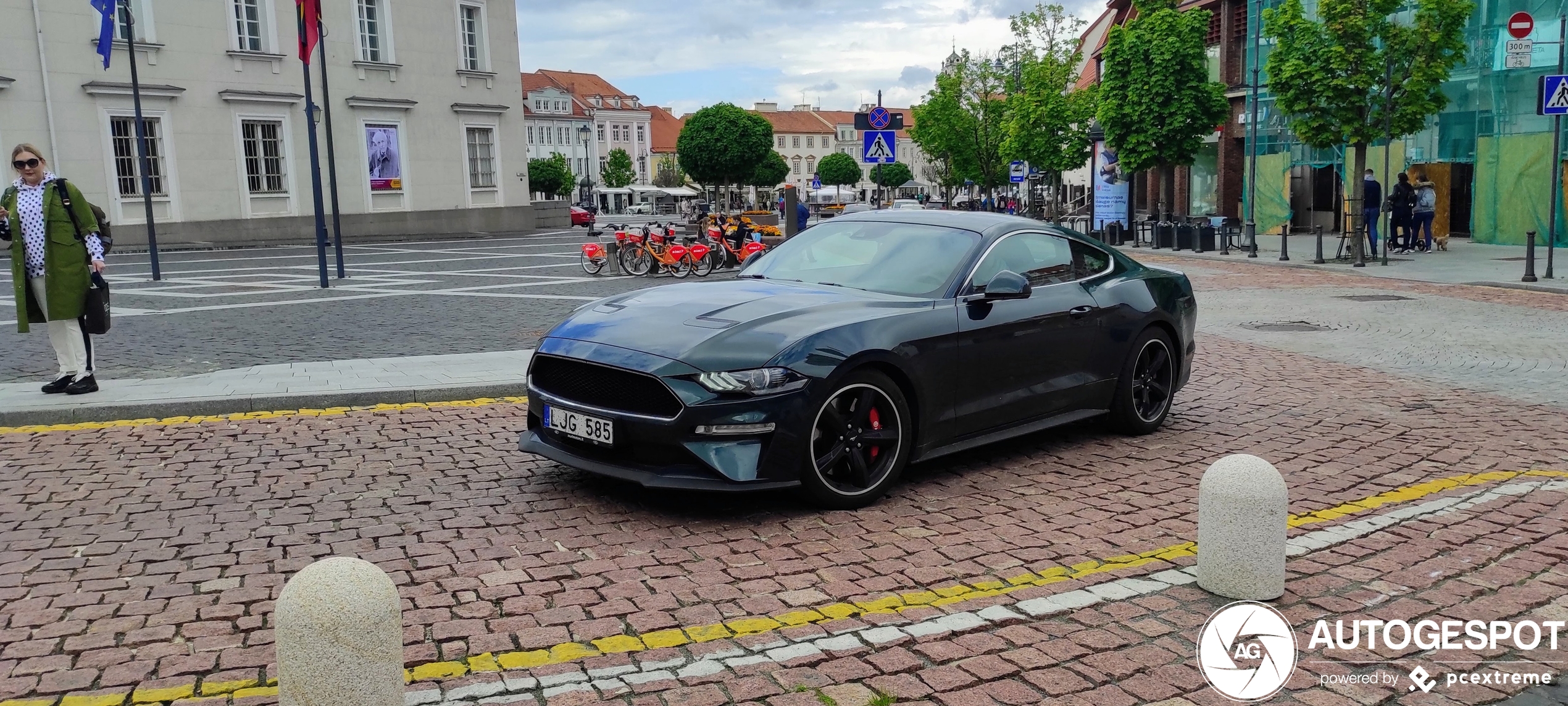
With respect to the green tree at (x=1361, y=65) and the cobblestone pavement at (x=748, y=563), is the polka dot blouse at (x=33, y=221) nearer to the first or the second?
the cobblestone pavement at (x=748, y=563)

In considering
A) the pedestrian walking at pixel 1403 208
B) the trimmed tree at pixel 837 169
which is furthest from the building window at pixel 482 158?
the trimmed tree at pixel 837 169

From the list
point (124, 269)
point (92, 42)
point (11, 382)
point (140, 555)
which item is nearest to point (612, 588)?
point (140, 555)

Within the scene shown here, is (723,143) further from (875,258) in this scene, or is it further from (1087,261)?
(875,258)

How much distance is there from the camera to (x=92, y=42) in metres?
30.2

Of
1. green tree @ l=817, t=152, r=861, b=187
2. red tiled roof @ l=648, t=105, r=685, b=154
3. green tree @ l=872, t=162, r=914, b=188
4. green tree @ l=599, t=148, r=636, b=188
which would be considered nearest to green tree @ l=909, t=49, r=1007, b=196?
green tree @ l=872, t=162, r=914, b=188

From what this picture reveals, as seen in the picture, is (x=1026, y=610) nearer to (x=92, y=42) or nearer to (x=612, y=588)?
(x=612, y=588)

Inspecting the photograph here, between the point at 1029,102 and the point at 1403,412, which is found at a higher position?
the point at 1029,102

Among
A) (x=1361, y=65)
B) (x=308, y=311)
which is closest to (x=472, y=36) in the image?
(x=308, y=311)

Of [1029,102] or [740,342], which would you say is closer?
[740,342]

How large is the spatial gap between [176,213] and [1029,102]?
28962mm

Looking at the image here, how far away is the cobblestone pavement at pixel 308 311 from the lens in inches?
420

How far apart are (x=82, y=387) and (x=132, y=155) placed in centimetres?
2704

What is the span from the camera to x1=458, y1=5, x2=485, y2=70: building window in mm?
40844

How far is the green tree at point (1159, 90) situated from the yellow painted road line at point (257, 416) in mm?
28019
